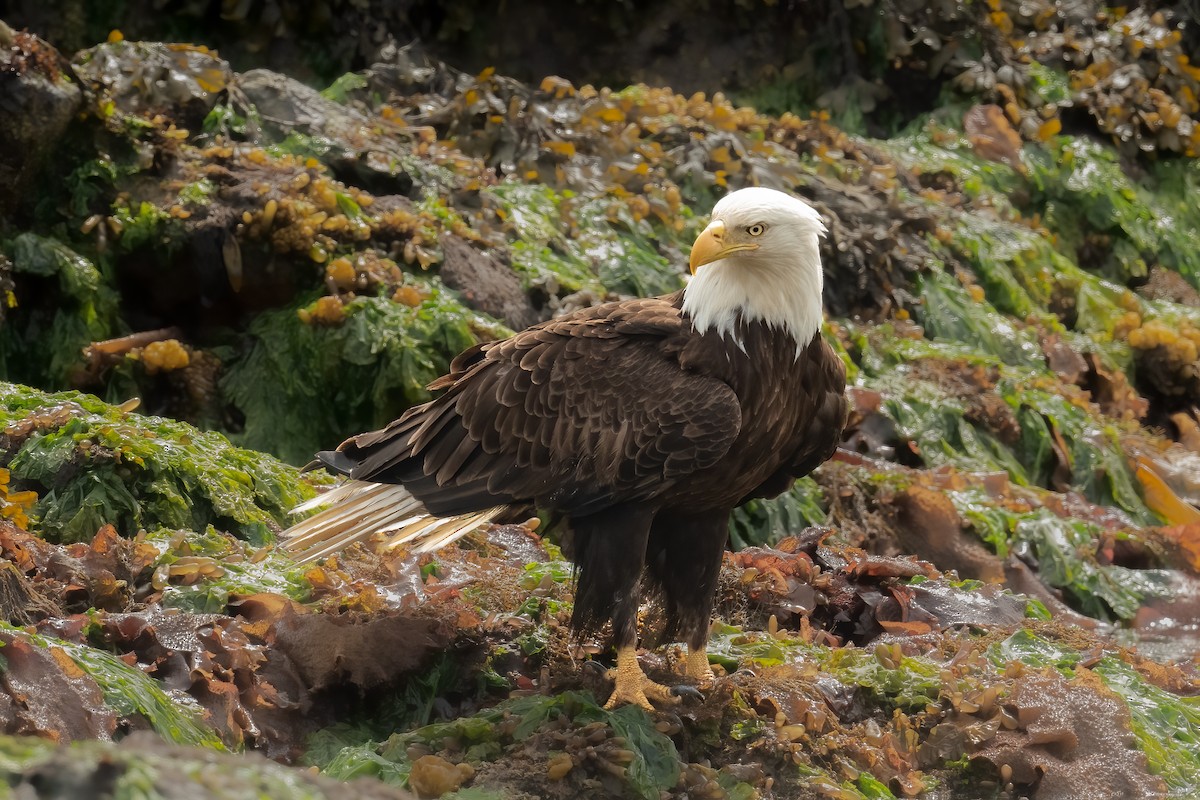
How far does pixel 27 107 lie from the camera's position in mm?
7020

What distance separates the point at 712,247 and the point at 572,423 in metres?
0.69

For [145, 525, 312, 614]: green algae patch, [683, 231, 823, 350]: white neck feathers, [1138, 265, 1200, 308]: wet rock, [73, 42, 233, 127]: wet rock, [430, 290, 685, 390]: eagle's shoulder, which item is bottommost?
[145, 525, 312, 614]: green algae patch

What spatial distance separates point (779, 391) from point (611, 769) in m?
1.24

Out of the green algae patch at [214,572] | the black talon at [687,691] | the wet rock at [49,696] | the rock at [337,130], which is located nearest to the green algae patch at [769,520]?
the black talon at [687,691]

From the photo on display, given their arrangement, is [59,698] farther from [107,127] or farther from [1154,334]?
[1154,334]

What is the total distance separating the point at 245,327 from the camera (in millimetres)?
7199

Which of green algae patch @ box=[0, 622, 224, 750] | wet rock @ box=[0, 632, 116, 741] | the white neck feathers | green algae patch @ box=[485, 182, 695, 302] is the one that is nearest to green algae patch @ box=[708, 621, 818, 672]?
the white neck feathers

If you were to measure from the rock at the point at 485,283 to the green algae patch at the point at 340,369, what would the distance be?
1.22 feet

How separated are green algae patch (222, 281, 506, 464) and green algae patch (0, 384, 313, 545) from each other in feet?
3.63

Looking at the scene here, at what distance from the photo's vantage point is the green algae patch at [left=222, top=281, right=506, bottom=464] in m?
6.85

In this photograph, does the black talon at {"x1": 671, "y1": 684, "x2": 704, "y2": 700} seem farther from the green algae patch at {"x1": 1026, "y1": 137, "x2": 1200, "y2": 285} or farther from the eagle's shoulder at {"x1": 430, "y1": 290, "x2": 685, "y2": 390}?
the green algae patch at {"x1": 1026, "y1": 137, "x2": 1200, "y2": 285}

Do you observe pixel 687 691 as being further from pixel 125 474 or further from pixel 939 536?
pixel 939 536

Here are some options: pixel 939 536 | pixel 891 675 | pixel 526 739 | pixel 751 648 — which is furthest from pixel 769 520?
pixel 526 739

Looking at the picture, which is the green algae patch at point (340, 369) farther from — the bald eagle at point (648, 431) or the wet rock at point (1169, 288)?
the wet rock at point (1169, 288)
